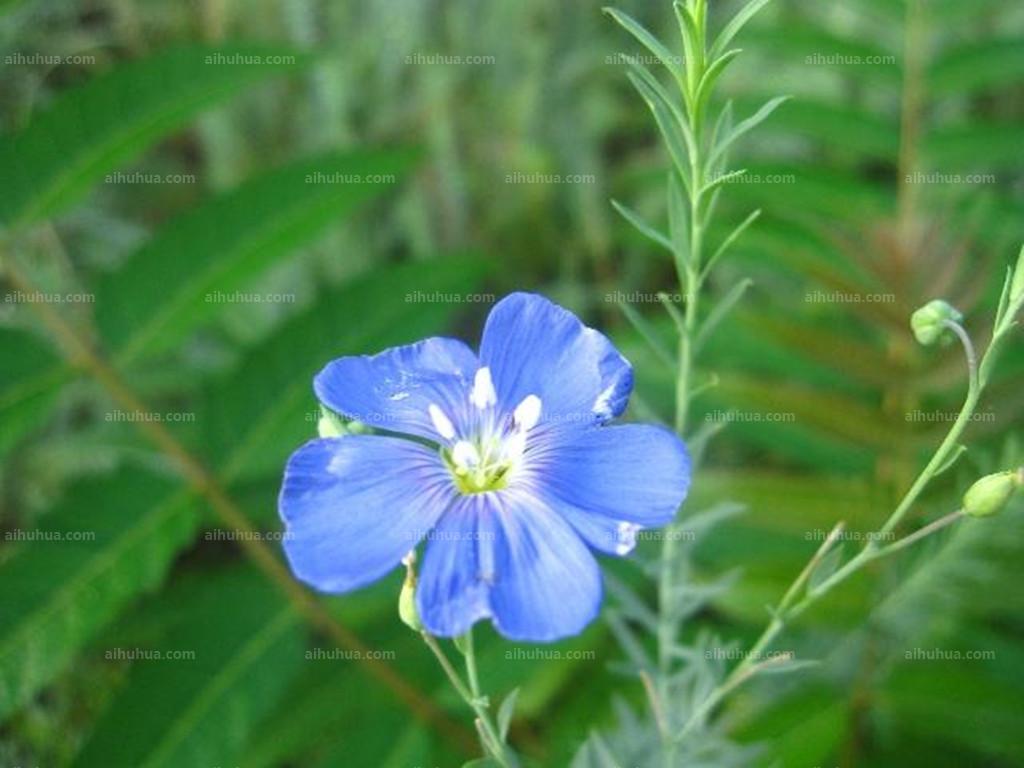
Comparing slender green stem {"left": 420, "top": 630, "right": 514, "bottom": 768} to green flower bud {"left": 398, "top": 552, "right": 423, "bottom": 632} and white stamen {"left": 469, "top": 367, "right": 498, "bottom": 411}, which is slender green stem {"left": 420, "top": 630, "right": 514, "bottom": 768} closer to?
green flower bud {"left": 398, "top": 552, "right": 423, "bottom": 632}

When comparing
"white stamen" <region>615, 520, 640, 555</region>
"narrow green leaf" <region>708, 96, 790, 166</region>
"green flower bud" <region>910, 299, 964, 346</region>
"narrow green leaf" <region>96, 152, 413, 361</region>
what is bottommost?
"narrow green leaf" <region>96, 152, 413, 361</region>

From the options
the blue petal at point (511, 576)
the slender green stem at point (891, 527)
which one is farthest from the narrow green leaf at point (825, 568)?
the blue petal at point (511, 576)

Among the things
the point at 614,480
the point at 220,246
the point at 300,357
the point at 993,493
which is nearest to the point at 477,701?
the point at 614,480

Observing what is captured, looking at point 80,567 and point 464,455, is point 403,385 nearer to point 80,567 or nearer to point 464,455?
point 464,455

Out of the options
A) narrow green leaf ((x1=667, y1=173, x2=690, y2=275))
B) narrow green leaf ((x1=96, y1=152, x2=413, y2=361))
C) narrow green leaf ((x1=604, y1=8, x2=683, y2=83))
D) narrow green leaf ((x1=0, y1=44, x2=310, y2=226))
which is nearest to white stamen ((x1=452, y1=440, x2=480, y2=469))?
narrow green leaf ((x1=667, y1=173, x2=690, y2=275))

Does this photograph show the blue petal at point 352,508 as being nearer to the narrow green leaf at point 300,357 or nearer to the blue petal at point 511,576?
the blue petal at point 511,576

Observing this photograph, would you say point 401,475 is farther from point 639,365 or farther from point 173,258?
point 639,365

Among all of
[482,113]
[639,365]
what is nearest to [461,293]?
[639,365]
